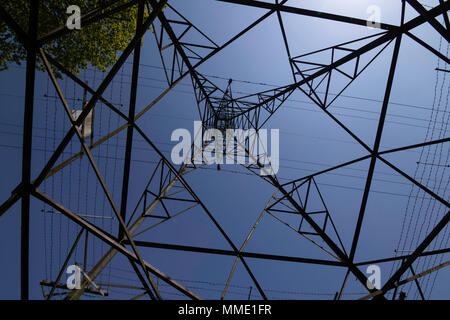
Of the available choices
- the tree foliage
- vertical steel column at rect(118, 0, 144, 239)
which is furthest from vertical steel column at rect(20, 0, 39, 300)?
the tree foliage

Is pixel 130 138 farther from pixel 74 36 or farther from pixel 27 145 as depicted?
pixel 74 36

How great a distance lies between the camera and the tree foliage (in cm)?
816

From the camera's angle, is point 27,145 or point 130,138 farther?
point 130,138

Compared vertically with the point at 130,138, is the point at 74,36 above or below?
above

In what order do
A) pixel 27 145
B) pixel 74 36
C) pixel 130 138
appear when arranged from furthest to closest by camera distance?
1. pixel 74 36
2. pixel 130 138
3. pixel 27 145

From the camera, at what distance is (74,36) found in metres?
9.34

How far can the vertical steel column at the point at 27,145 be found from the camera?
3.39 metres

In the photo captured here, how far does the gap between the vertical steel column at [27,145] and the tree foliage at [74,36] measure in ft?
19.3

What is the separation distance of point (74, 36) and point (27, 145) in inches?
327

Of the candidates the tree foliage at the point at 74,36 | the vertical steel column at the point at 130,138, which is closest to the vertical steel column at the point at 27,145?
the vertical steel column at the point at 130,138

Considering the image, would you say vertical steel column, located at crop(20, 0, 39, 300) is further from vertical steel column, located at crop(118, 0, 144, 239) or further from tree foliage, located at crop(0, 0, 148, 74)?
tree foliage, located at crop(0, 0, 148, 74)

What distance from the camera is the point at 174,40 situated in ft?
24.5

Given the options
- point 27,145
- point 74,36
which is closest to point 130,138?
point 27,145
